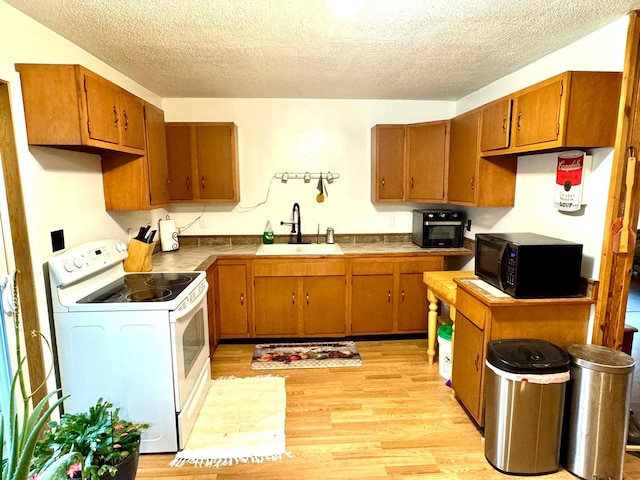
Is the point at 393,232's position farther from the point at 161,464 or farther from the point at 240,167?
the point at 161,464

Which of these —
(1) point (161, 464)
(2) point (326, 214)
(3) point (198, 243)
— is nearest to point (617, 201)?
(2) point (326, 214)

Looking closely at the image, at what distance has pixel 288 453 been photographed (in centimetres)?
210

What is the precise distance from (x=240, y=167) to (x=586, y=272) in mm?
3015

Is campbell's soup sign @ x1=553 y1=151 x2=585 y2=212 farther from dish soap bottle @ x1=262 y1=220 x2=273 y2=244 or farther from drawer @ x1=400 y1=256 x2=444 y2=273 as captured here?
dish soap bottle @ x1=262 y1=220 x2=273 y2=244

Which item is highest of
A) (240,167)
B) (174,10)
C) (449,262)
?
(174,10)

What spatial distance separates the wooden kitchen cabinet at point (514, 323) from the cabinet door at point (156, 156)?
7.96 feet

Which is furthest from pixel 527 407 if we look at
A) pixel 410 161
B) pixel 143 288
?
pixel 410 161

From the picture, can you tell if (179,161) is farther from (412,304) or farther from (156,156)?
(412,304)

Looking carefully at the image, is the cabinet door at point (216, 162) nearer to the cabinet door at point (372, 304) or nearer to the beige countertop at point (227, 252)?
the beige countertop at point (227, 252)

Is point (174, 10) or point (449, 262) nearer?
point (174, 10)

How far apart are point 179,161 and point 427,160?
2.35 m

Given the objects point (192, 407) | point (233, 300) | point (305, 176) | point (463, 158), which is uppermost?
point (463, 158)

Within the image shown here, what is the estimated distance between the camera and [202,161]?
354cm

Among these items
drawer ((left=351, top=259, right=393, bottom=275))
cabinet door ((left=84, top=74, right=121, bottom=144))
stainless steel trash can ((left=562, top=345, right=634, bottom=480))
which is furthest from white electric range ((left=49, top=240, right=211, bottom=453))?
stainless steel trash can ((left=562, top=345, right=634, bottom=480))
